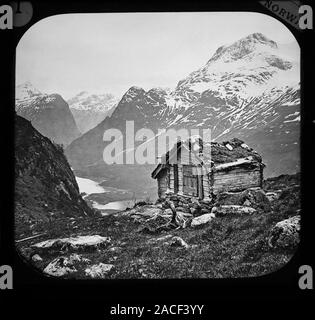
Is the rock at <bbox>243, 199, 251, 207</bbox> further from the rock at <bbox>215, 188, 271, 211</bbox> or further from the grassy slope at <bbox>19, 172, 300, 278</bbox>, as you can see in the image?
the grassy slope at <bbox>19, 172, 300, 278</bbox>

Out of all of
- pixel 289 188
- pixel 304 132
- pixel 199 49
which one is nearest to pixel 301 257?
pixel 289 188

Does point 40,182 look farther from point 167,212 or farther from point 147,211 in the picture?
point 167,212

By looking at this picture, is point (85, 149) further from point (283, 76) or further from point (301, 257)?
point (301, 257)

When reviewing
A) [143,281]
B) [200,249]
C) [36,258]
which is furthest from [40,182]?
[200,249]

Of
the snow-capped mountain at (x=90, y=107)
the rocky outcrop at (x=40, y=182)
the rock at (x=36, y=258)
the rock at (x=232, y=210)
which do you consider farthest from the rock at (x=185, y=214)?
the rock at (x=36, y=258)

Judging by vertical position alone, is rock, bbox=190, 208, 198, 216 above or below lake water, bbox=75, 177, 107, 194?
below

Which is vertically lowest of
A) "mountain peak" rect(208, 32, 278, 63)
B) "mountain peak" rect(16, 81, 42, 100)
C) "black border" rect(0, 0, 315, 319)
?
"black border" rect(0, 0, 315, 319)

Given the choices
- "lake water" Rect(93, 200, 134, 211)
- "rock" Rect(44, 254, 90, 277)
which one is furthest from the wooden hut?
"rock" Rect(44, 254, 90, 277)
